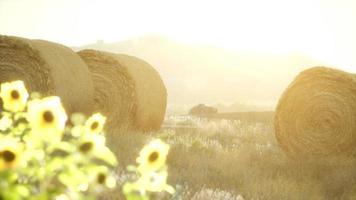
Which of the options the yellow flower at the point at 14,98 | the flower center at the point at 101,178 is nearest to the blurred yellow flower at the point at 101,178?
A: the flower center at the point at 101,178

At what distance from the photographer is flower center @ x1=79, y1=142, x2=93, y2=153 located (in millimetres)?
2570

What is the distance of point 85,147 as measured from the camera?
2.58 m

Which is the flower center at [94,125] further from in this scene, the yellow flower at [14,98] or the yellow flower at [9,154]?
the yellow flower at [9,154]

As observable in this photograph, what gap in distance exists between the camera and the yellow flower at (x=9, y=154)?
91.7 inches

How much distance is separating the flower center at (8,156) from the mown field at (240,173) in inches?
116

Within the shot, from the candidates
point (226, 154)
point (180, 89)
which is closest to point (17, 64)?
point (226, 154)

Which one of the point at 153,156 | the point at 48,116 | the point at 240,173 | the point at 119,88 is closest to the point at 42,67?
the point at 119,88

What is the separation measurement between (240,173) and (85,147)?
556 centimetres

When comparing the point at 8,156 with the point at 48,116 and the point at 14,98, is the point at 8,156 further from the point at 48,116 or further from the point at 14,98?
the point at 14,98

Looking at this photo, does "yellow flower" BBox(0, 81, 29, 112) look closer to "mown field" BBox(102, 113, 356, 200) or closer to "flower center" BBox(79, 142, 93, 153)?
"flower center" BBox(79, 142, 93, 153)

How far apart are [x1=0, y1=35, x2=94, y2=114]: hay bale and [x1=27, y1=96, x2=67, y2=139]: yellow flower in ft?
22.1

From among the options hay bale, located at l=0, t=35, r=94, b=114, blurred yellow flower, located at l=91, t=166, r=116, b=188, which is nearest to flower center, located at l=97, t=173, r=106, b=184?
blurred yellow flower, located at l=91, t=166, r=116, b=188

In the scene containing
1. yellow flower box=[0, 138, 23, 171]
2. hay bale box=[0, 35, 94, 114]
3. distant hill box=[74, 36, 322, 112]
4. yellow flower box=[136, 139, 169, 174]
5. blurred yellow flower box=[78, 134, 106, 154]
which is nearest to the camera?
yellow flower box=[0, 138, 23, 171]

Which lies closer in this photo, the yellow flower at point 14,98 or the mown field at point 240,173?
the yellow flower at point 14,98
